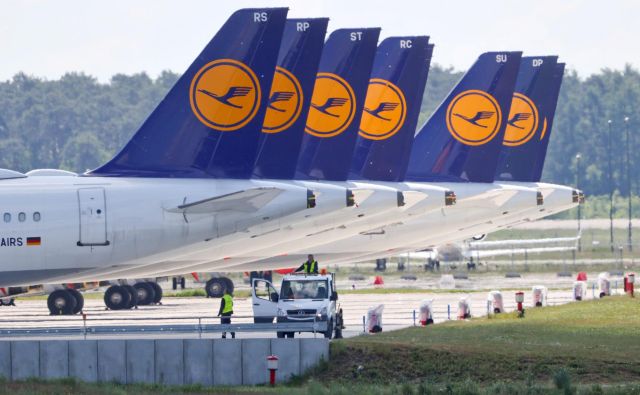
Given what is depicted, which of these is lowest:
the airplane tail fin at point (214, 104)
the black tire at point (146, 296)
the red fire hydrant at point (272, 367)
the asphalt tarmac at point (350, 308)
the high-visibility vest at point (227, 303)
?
the red fire hydrant at point (272, 367)

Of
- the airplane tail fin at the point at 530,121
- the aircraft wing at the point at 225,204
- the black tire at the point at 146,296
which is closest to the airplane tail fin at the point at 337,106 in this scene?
the aircraft wing at the point at 225,204

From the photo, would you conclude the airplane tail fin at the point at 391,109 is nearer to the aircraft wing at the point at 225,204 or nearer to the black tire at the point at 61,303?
the black tire at the point at 61,303

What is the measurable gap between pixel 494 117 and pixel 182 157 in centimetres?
2525

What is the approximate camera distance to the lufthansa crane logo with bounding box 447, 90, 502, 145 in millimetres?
75750

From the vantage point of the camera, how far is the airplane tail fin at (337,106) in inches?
2464

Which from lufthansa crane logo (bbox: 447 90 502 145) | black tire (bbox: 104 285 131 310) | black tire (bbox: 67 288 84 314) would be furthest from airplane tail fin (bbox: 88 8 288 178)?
lufthansa crane logo (bbox: 447 90 502 145)

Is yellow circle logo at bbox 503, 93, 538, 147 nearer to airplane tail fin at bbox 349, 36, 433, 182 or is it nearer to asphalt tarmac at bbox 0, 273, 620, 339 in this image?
asphalt tarmac at bbox 0, 273, 620, 339

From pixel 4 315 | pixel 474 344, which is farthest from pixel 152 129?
pixel 4 315

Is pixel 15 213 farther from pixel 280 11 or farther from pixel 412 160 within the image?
pixel 412 160

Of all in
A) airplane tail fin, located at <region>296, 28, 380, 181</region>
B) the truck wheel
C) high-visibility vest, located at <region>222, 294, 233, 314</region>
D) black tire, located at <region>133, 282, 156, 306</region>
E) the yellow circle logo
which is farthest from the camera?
the yellow circle logo

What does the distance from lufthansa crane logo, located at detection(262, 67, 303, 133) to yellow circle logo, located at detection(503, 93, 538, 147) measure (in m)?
25.3

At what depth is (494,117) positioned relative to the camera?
249 ft

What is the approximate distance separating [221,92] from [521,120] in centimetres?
3067

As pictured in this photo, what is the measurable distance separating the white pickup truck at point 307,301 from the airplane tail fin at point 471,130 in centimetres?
2167
